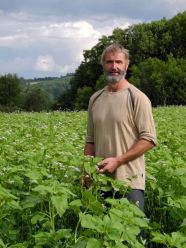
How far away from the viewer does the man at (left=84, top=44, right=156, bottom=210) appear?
5105mm

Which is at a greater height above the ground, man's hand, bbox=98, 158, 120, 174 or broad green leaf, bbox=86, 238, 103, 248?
man's hand, bbox=98, 158, 120, 174

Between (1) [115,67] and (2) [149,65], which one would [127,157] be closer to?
(1) [115,67]

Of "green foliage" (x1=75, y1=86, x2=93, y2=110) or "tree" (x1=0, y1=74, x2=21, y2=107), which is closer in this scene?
"green foliage" (x1=75, y1=86, x2=93, y2=110)

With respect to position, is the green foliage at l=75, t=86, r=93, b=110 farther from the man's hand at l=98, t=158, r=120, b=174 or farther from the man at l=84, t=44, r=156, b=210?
the man's hand at l=98, t=158, r=120, b=174

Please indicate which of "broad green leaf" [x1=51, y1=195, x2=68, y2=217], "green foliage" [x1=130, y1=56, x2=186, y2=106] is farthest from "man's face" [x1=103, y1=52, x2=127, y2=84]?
"green foliage" [x1=130, y1=56, x2=186, y2=106]

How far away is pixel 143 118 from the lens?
201 inches

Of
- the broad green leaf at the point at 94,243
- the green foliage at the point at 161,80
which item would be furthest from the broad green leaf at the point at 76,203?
the green foliage at the point at 161,80

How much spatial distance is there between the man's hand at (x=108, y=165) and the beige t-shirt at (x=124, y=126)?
125 millimetres

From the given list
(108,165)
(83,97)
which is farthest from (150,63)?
(108,165)

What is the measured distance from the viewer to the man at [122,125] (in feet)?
16.8

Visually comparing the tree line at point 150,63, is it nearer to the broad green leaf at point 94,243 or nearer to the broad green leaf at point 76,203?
the broad green leaf at point 76,203

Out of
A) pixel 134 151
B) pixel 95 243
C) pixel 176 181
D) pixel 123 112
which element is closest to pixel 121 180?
pixel 134 151

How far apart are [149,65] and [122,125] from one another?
57559 mm

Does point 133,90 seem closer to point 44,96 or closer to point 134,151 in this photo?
point 134,151
